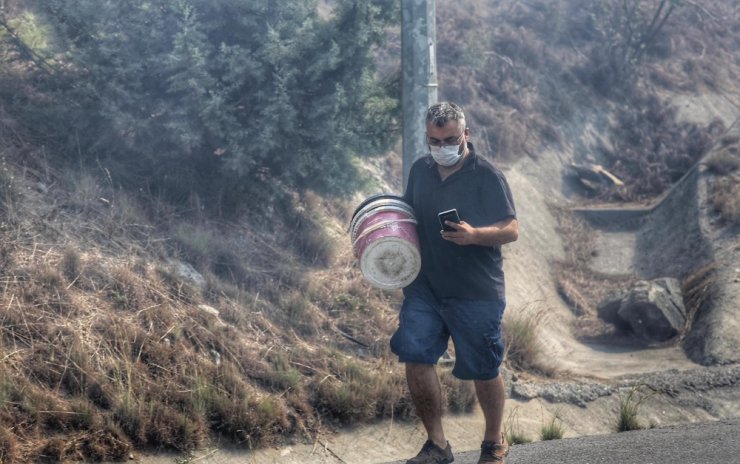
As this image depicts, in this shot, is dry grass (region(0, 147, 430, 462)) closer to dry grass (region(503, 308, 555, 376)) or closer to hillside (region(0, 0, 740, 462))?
hillside (region(0, 0, 740, 462))

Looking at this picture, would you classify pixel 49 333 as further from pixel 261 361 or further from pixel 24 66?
pixel 24 66

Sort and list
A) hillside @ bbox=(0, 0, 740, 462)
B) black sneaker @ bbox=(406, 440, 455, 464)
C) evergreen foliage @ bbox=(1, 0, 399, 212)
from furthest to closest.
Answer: evergreen foliage @ bbox=(1, 0, 399, 212)
hillside @ bbox=(0, 0, 740, 462)
black sneaker @ bbox=(406, 440, 455, 464)

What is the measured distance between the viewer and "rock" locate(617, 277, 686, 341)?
34.2ft

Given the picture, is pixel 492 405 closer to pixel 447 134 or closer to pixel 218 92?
pixel 447 134

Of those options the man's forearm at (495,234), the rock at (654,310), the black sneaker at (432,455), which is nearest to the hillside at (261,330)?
the rock at (654,310)

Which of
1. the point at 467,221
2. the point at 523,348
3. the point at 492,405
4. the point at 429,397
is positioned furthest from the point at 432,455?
the point at 523,348

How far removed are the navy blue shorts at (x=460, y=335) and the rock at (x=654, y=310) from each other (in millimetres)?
6118

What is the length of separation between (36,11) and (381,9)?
11.8 ft

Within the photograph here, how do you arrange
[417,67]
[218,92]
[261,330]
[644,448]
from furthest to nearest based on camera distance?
[218,92] → [417,67] → [261,330] → [644,448]

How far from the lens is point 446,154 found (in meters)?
4.94

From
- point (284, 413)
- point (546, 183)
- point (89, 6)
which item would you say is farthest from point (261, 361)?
point (546, 183)

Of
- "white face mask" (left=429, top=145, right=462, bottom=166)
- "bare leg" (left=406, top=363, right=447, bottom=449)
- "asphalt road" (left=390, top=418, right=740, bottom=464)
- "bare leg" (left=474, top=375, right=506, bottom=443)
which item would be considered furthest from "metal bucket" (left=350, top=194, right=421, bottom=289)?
"asphalt road" (left=390, top=418, right=740, bottom=464)

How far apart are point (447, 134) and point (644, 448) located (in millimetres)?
2359

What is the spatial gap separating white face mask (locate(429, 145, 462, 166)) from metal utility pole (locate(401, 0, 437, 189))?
2.89 meters
